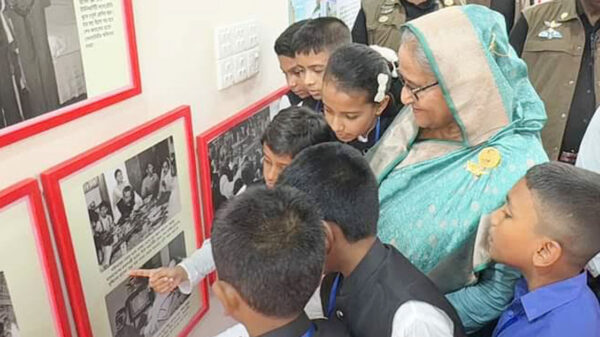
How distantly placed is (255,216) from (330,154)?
24 cm

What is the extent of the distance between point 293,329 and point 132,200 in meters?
0.42

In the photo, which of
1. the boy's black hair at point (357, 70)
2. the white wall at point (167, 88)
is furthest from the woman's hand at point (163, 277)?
the boy's black hair at point (357, 70)

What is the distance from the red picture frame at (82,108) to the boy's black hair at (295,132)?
0.36 m

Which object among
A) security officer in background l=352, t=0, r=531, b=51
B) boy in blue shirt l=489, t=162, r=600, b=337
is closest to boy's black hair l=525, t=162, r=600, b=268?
boy in blue shirt l=489, t=162, r=600, b=337

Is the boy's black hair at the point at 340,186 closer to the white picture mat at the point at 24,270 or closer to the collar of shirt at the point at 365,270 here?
the collar of shirt at the point at 365,270

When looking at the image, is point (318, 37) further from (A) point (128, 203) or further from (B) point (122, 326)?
(B) point (122, 326)

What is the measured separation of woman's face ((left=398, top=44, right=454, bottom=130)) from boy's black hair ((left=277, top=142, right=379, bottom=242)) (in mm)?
175

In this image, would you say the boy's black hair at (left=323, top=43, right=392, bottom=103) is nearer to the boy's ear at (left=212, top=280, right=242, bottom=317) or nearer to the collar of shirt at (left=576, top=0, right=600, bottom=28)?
the boy's ear at (left=212, top=280, right=242, bottom=317)

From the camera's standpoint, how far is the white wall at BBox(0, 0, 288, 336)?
710mm

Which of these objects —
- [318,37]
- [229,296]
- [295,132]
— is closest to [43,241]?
[229,296]

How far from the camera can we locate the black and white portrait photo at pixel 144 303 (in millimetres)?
925

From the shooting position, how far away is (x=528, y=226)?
84 centimetres

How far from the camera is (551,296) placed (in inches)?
33.3

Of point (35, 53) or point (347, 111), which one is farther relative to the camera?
point (347, 111)
